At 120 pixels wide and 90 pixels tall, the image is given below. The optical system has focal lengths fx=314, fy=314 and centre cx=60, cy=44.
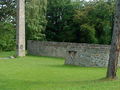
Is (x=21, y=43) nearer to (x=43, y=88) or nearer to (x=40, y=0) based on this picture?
(x=40, y=0)

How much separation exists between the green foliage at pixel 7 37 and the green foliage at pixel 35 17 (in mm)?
2092

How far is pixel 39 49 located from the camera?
31156 millimetres

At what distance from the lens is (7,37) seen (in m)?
33.9

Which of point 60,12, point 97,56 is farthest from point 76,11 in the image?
point 97,56

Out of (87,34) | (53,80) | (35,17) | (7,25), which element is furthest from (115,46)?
(87,34)

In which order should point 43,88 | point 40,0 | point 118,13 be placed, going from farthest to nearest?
point 40,0 → point 118,13 → point 43,88

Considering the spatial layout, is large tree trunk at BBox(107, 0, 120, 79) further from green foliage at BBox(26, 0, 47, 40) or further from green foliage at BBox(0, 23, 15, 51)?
green foliage at BBox(0, 23, 15, 51)

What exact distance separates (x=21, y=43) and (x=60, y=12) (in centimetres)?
1387

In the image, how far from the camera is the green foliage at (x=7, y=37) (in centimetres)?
3362

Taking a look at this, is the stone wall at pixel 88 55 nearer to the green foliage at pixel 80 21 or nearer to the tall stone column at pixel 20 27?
the tall stone column at pixel 20 27

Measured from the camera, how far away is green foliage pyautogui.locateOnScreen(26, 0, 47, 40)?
112 ft

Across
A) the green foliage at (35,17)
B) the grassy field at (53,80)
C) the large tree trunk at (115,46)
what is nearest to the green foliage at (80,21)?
the green foliage at (35,17)

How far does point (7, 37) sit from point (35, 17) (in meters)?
3.90

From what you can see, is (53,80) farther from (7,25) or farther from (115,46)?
(7,25)
